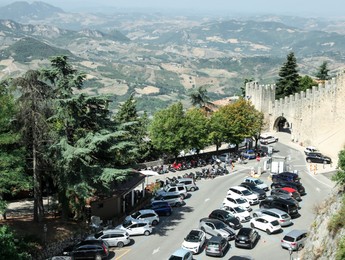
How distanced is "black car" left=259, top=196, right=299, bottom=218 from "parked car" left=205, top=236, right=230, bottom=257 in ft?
24.5

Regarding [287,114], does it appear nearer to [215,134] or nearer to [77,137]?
[215,134]

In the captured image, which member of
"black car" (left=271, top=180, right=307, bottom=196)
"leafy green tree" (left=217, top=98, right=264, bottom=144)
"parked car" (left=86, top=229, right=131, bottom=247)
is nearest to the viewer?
"parked car" (left=86, top=229, right=131, bottom=247)

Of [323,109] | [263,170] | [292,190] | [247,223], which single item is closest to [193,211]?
[247,223]

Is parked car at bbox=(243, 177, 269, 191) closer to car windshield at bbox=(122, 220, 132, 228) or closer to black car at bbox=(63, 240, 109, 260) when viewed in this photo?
car windshield at bbox=(122, 220, 132, 228)

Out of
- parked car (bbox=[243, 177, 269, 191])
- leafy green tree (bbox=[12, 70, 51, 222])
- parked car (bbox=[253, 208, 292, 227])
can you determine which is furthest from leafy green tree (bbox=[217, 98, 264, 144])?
leafy green tree (bbox=[12, 70, 51, 222])

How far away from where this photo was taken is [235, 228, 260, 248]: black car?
1185 inches

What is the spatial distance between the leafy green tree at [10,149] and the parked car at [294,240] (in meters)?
16.2

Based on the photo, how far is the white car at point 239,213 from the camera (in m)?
35.2

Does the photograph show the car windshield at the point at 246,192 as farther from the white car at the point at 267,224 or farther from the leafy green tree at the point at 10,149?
the leafy green tree at the point at 10,149

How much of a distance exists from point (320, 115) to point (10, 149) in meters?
43.0

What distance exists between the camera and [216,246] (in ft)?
95.7

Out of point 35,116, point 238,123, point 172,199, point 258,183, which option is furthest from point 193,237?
point 238,123

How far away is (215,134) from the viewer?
55625 millimetres

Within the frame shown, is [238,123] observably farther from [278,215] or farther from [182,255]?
[182,255]
